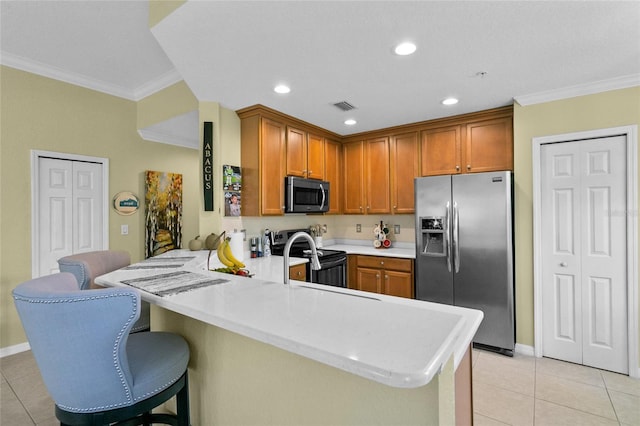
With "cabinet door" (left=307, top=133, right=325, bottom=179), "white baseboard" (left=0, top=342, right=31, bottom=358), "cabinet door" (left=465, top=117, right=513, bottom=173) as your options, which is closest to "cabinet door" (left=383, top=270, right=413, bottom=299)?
"cabinet door" (left=465, top=117, right=513, bottom=173)

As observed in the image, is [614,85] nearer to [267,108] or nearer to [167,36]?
[267,108]

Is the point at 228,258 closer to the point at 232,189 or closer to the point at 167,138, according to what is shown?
the point at 232,189

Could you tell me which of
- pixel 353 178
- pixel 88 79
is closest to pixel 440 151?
pixel 353 178

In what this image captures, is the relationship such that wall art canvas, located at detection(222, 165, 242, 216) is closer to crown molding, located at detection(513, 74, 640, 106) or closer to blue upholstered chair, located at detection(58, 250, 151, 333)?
blue upholstered chair, located at detection(58, 250, 151, 333)

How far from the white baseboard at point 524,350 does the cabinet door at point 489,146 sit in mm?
1788

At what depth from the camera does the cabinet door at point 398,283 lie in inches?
139

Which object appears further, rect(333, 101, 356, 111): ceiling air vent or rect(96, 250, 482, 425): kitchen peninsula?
rect(333, 101, 356, 111): ceiling air vent

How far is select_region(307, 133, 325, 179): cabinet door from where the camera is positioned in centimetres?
397

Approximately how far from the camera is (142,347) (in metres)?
1.42

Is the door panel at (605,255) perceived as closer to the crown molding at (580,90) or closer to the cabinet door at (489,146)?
the crown molding at (580,90)

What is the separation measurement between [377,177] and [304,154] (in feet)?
3.46

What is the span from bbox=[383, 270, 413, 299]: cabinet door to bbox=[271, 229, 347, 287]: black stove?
1.69ft

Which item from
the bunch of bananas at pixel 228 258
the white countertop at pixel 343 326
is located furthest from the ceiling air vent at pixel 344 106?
the white countertop at pixel 343 326

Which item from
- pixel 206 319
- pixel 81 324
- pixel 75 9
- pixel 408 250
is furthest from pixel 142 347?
pixel 408 250
